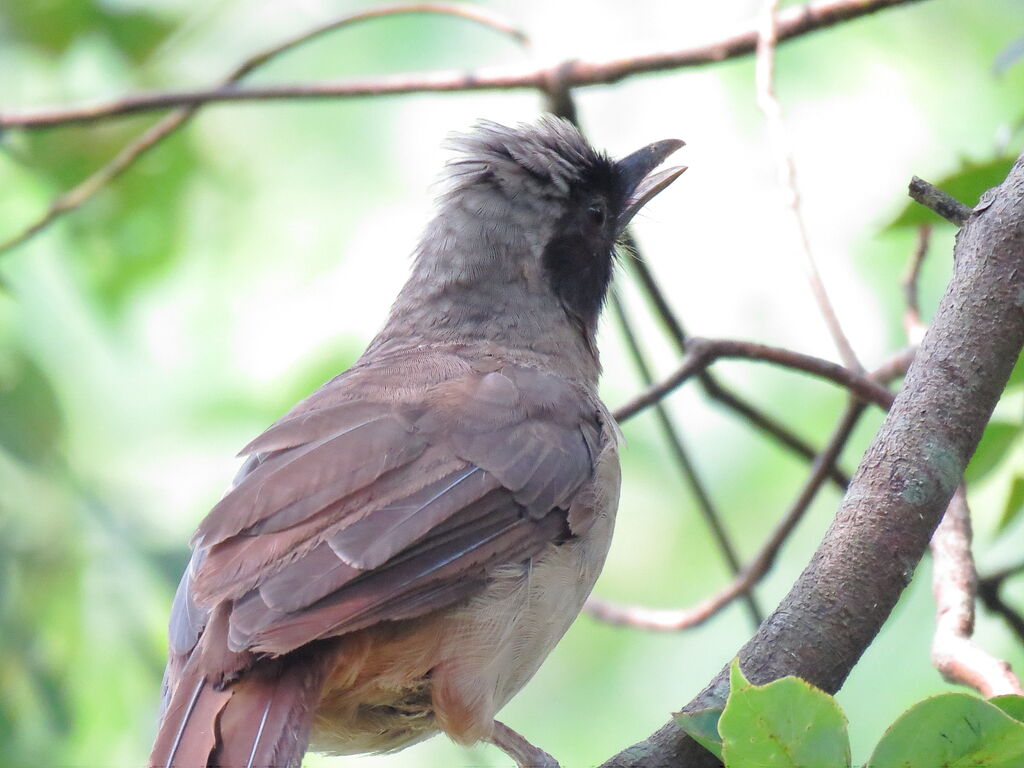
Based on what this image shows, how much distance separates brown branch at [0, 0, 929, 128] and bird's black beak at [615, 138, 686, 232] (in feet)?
0.91

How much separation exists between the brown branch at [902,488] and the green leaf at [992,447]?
0.86 meters

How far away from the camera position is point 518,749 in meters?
3.28

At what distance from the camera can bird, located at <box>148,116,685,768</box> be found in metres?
2.75

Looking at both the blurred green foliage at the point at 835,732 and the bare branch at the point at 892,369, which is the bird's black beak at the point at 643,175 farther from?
the blurred green foliage at the point at 835,732

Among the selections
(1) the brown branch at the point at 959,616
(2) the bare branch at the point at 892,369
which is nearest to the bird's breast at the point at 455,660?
(1) the brown branch at the point at 959,616

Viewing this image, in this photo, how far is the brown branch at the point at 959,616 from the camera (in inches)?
104

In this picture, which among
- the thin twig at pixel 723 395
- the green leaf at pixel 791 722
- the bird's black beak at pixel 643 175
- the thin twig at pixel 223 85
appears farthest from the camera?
the thin twig at pixel 223 85

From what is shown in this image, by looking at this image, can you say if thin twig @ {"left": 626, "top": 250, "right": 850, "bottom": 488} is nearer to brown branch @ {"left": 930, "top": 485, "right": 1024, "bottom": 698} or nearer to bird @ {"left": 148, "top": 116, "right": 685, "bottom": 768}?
bird @ {"left": 148, "top": 116, "right": 685, "bottom": 768}

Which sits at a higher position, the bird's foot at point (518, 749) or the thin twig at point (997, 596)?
the thin twig at point (997, 596)

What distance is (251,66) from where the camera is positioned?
503cm

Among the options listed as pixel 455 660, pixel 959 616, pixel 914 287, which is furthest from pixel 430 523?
pixel 914 287

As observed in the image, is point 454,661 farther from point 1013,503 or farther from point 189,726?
point 1013,503

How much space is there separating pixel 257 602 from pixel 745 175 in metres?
4.16

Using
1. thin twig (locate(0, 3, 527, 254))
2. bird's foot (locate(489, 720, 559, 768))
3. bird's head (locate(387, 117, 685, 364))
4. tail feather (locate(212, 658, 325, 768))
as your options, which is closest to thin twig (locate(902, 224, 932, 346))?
bird's head (locate(387, 117, 685, 364))
